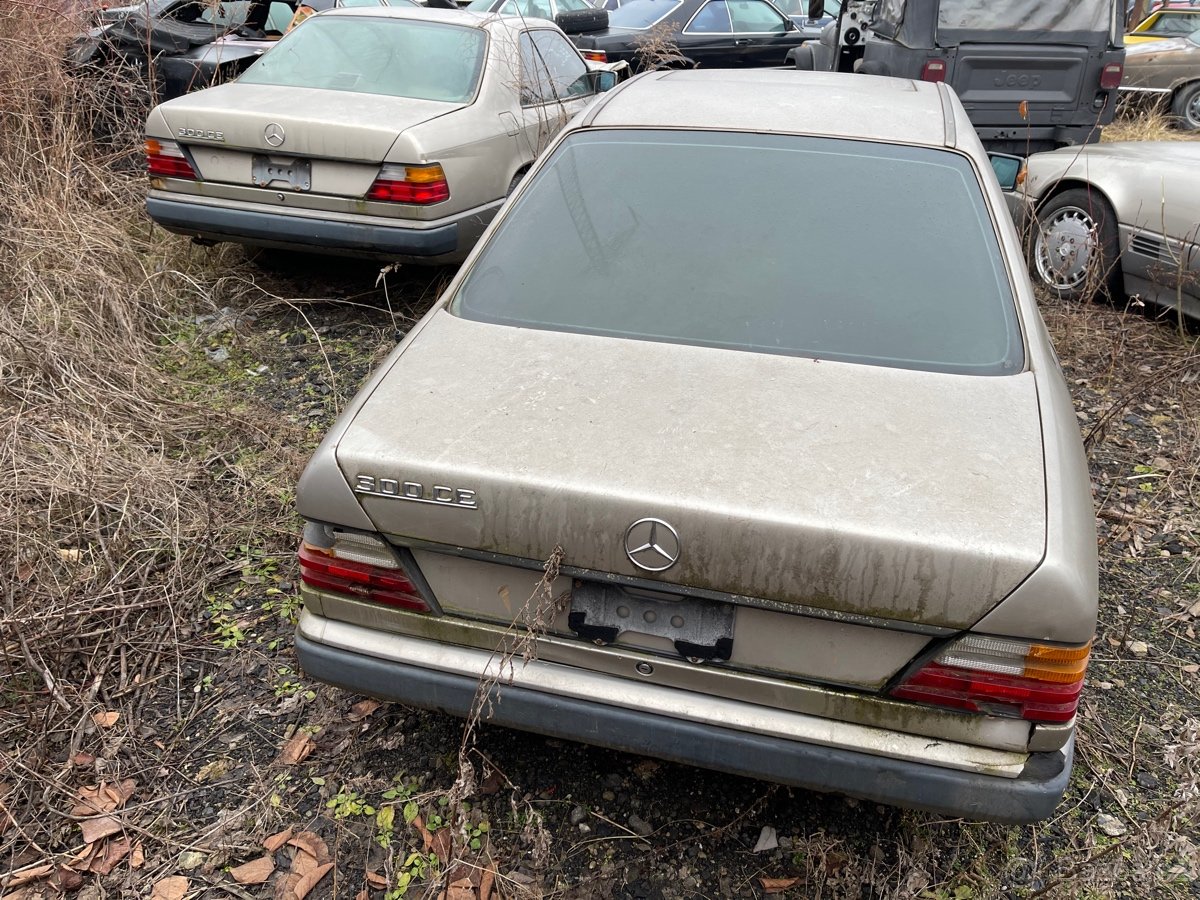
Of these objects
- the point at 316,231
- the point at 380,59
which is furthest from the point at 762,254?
the point at 380,59

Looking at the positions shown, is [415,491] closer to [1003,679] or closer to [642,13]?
[1003,679]

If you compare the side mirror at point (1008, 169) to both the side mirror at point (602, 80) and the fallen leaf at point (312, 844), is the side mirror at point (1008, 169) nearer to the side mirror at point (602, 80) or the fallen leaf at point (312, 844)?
the side mirror at point (602, 80)

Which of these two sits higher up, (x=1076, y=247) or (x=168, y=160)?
(x=168, y=160)

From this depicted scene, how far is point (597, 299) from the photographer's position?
255 cm

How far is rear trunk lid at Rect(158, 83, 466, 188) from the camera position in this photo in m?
4.68

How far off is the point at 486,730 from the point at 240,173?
3574 millimetres

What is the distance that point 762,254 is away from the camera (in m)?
2.58

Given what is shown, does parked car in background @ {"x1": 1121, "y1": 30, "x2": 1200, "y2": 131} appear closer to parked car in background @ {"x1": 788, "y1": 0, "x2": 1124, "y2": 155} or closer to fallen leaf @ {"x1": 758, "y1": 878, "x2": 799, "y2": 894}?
parked car in background @ {"x1": 788, "y1": 0, "x2": 1124, "y2": 155}

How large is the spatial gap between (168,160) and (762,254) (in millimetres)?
3807

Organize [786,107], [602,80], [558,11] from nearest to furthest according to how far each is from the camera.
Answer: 1. [786,107]
2. [602,80]
3. [558,11]

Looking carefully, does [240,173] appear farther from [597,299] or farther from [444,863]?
[444,863]

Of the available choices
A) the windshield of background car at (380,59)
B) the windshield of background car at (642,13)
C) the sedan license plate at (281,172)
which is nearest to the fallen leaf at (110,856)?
the sedan license plate at (281,172)

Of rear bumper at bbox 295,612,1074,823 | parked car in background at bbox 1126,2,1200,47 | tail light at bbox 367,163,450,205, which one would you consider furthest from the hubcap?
parked car in background at bbox 1126,2,1200,47

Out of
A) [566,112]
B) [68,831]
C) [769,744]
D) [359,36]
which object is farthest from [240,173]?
[769,744]
